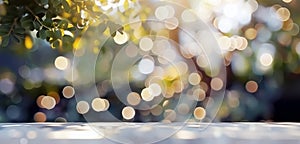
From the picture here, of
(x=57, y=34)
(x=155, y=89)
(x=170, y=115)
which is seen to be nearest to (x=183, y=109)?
(x=170, y=115)

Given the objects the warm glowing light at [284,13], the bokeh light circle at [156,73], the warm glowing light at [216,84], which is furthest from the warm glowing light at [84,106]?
the warm glowing light at [284,13]

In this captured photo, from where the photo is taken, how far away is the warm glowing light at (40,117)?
5.11 feet


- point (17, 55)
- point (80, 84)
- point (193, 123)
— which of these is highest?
point (17, 55)

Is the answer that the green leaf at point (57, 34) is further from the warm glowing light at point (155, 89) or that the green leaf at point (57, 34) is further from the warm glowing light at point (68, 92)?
the warm glowing light at point (68, 92)

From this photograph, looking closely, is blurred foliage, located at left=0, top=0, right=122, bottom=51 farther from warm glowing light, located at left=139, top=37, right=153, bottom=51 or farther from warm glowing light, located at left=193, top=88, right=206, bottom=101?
warm glowing light, located at left=193, top=88, right=206, bottom=101

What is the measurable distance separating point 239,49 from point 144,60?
1.51 ft

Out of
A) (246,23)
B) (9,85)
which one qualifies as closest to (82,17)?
(9,85)

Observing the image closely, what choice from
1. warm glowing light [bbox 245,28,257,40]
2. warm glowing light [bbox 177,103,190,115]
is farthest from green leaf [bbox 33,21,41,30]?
warm glowing light [bbox 245,28,257,40]

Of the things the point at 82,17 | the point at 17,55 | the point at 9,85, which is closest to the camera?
the point at 82,17

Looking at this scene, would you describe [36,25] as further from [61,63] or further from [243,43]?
[243,43]

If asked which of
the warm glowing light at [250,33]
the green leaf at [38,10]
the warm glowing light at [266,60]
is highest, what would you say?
the green leaf at [38,10]

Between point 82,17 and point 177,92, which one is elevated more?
point 82,17

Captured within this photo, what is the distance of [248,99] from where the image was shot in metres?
1.64

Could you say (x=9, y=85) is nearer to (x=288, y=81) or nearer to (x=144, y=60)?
(x=144, y=60)
